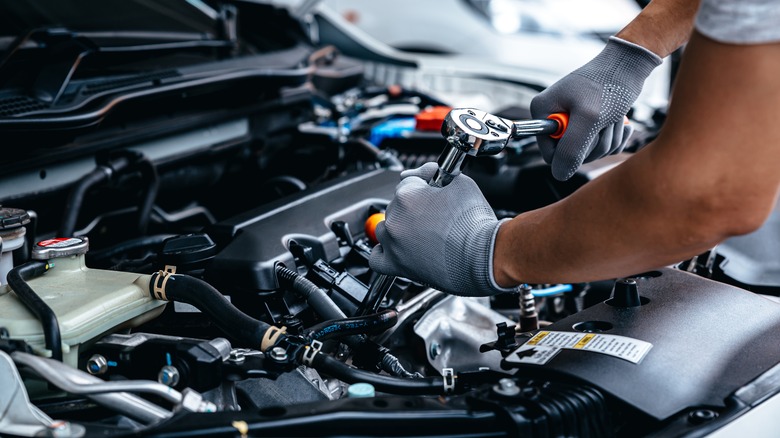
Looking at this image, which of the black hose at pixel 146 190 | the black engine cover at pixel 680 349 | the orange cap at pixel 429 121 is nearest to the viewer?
the black engine cover at pixel 680 349

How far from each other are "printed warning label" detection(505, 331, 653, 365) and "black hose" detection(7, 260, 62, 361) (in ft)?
1.87

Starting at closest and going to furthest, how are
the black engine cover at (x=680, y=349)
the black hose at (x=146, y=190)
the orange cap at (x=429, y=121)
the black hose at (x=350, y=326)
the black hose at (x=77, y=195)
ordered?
the black engine cover at (x=680, y=349) < the black hose at (x=350, y=326) < the black hose at (x=77, y=195) < the black hose at (x=146, y=190) < the orange cap at (x=429, y=121)

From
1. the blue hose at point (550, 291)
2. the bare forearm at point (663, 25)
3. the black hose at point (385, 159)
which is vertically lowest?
the blue hose at point (550, 291)

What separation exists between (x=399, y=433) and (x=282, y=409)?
13 cm

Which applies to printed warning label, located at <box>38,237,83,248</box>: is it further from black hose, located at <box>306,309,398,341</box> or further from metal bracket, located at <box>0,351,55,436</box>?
black hose, located at <box>306,309,398,341</box>

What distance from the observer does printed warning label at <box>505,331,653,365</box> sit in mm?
997

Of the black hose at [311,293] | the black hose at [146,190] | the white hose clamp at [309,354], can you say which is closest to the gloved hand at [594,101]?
the black hose at [311,293]

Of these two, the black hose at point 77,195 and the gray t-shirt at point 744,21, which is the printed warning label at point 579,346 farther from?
the black hose at point 77,195

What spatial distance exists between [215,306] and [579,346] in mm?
482

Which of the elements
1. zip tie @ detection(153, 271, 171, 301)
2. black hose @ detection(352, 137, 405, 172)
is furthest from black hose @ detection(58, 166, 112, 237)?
black hose @ detection(352, 137, 405, 172)

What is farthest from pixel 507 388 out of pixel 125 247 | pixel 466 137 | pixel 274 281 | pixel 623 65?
pixel 125 247

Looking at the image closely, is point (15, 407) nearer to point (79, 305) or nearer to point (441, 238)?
point (79, 305)

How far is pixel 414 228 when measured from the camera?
1.05m

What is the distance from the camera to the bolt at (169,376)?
3.13 feet
